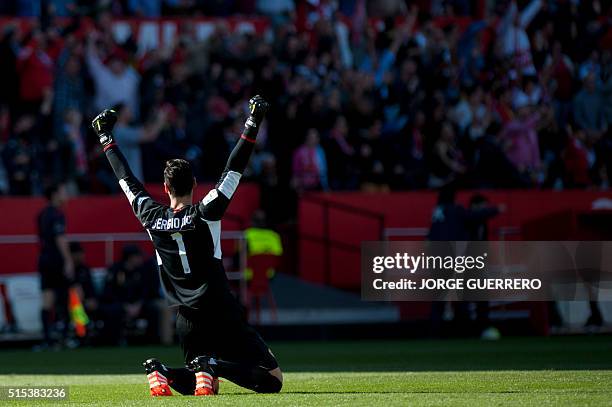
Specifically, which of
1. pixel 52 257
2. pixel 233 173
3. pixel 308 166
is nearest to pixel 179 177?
pixel 233 173

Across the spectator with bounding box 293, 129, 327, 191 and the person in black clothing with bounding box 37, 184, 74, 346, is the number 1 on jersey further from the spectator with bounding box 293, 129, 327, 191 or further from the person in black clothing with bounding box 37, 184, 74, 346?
the spectator with bounding box 293, 129, 327, 191

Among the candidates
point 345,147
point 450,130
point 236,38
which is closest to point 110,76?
point 236,38

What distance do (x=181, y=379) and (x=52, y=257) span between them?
1031 centimetres

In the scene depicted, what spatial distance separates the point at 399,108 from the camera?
25.4m

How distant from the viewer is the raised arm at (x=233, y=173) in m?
10.2

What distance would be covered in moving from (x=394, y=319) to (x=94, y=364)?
23.9 feet

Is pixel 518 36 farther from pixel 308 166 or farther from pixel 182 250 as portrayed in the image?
pixel 182 250

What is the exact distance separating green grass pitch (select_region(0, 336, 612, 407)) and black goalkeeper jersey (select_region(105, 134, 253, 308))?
0.88 m

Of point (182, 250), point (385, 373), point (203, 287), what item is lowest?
point (385, 373)

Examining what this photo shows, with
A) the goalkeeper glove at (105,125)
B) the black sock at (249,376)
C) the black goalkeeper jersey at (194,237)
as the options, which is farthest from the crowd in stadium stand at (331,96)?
the black sock at (249,376)

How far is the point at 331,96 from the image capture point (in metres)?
24.7

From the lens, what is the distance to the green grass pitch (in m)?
10.1

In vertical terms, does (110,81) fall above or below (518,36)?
below

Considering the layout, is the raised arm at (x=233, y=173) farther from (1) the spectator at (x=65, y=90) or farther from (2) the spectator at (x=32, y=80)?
(2) the spectator at (x=32, y=80)
